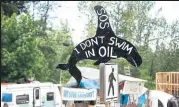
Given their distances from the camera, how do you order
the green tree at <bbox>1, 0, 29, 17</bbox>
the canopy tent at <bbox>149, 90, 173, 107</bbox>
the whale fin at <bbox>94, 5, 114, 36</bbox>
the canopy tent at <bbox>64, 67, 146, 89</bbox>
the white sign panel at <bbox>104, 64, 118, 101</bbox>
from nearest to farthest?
the white sign panel at <bbox>104, 64, 118, 101</bbox> → the whale fin at <bbox>94, 5, 114, 36</bbox> → the canopy tent at <bbox>64, 67, 146, 89</bbox> → the canopy tent at <bbox>149, 90, 173, 107</bbox> → the green tree at <bbox>1, 0, 29, 17</bbox>

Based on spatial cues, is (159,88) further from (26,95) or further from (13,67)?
(13,67)

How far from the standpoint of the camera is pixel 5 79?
5.74 meters

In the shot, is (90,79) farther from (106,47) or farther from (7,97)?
(7,97)

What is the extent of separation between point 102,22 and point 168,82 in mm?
1051

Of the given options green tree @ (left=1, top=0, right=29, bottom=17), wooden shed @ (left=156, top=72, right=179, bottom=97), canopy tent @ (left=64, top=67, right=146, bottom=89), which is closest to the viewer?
wooden shed @ (left=156, top=72, right=179, bottom=97)

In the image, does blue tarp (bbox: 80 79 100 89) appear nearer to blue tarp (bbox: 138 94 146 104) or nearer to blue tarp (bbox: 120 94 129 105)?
blue tarp (bbox: 120 94 129 105)

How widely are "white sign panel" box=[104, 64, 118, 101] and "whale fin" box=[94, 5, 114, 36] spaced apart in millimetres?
339

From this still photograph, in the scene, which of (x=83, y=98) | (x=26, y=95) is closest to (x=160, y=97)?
(x=83, y=98)

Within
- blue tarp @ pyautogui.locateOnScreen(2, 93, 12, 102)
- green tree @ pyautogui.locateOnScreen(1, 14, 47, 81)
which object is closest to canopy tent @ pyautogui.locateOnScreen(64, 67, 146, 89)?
blue tarp @ pyautogui.locateOnScreen(2, 93, 12, 102)

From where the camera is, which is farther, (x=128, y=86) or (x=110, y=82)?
(x=128, y=86)

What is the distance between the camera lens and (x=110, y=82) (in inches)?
104

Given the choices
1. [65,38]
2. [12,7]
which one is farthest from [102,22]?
[65,38]

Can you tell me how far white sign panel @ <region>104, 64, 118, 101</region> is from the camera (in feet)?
8.57

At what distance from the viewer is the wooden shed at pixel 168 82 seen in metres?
3.27
